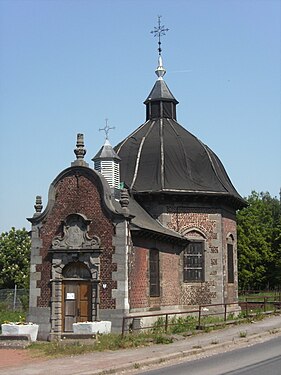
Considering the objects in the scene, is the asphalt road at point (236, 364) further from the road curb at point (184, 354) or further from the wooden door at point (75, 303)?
the wooden door at point (75, 303)

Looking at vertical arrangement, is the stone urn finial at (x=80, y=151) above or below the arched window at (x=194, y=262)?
above

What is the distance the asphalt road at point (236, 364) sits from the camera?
43.1ft

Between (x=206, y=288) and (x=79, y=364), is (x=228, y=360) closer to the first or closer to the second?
(x=79, y=364)

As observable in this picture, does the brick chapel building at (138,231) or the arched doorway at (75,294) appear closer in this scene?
the brick chapel building at (138,231)

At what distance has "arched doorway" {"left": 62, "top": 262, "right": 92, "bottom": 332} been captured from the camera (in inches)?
872

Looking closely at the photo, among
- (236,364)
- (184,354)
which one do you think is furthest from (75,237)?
(236,364)

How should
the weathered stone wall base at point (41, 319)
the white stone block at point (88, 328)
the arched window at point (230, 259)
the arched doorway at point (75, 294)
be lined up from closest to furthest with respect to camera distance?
the white stone block at point (88, 328)
the arched doorway at point (75, 294)
the weathered stone wall base at point (41, 319)
the arched window at point (230, 259)

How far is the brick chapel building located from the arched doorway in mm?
37

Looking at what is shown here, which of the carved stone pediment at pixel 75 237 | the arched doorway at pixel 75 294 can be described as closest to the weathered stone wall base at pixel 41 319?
the arched doorway at pixel 75 294

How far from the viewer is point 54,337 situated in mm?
21406

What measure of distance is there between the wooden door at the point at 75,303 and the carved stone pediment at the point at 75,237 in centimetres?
137

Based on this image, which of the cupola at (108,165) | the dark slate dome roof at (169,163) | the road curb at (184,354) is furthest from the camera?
the dark slate dome roof at (169,163)

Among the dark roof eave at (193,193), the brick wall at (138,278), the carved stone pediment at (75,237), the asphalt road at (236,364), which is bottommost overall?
the asphalt road at (236,364)

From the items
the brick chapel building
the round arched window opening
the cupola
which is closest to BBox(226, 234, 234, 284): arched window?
the brick chapel building
